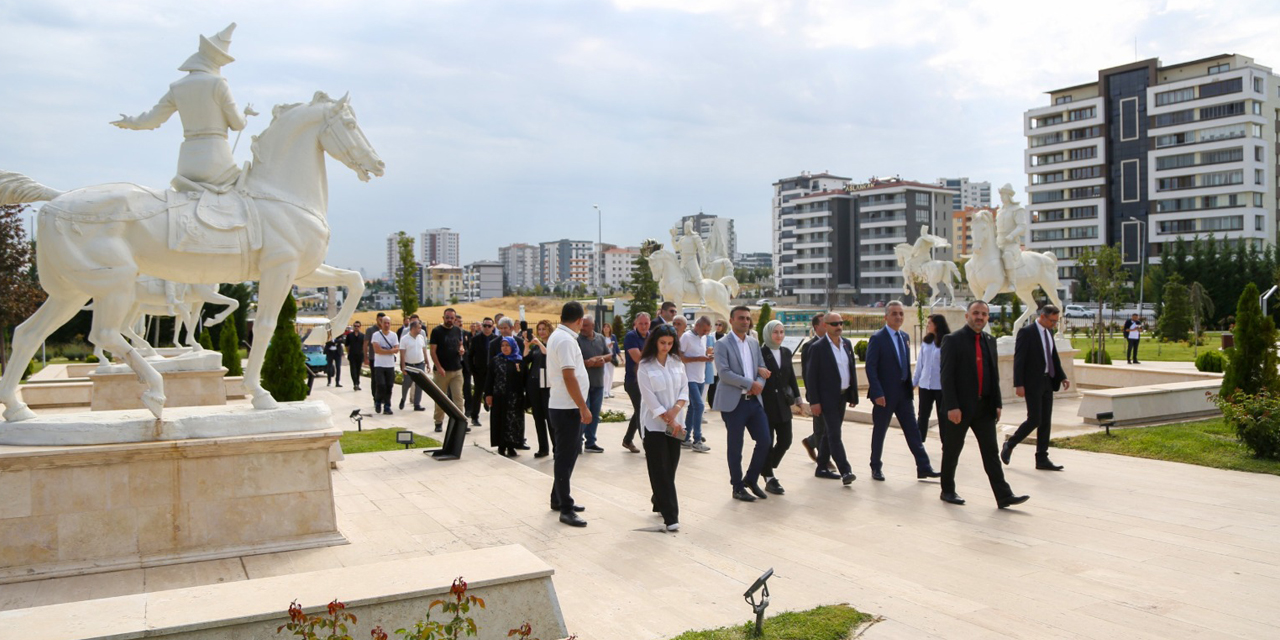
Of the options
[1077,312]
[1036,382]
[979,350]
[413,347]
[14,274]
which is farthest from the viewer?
[1077,312]

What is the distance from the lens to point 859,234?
3903 inches

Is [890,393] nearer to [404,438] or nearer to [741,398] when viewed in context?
[741,398]

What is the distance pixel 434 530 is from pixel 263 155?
3.15 metres

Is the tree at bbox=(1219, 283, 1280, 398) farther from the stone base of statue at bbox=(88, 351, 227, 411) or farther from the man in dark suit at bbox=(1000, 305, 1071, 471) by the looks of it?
the stone base of statue at bbox=(88, 351, 227, 411)

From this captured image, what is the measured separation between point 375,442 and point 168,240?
20.0 ft

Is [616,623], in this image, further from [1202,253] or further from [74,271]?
[1202,253]

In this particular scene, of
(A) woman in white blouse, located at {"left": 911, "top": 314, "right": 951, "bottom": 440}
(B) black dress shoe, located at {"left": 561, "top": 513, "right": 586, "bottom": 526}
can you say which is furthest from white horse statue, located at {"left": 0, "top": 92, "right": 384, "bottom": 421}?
(A) woman in white blouse, located at {"left": 911, "top": 314, "right": 951, "bottom": 440}

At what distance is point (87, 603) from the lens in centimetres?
401

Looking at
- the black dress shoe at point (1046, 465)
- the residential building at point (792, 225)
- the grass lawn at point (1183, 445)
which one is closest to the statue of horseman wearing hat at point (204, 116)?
the black dress shoe at point (1046, 465)

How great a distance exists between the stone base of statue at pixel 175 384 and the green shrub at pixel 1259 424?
12221mm

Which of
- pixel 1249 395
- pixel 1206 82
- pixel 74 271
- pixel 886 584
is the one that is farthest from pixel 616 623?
pixel 1206 82

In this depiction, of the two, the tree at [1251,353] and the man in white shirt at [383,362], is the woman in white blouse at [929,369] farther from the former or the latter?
the man in white shirt at [383,362]

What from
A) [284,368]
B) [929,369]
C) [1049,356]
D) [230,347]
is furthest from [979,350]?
[230,347]

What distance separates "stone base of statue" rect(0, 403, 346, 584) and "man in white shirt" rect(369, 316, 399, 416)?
9.09 metres
